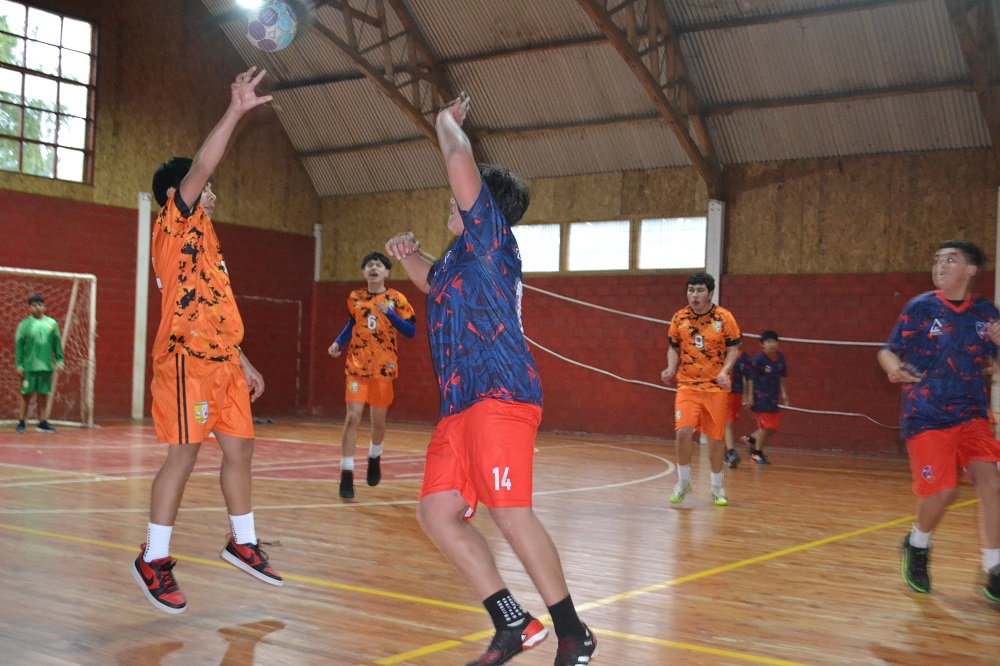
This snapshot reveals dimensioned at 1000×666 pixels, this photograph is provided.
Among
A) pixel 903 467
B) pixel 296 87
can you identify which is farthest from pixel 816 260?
pixel 296 87

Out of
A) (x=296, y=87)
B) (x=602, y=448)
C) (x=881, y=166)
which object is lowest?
(x=602, y=448)

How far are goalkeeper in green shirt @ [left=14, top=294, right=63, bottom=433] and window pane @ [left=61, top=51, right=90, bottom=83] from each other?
4.86 m

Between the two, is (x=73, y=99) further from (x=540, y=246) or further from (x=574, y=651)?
(x=574, y=651)

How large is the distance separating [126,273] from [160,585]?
15.8m

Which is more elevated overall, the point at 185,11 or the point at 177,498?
the point at 185,11

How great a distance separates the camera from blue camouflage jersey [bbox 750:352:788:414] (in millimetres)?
14828

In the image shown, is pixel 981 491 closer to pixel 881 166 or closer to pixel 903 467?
pixel 903 467

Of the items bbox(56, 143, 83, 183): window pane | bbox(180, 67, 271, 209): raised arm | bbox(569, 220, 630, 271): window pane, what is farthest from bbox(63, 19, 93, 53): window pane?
bbox(180, 67, 271, 209): raised arm

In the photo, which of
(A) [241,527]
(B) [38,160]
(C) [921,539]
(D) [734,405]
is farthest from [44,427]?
(C) [921,539]

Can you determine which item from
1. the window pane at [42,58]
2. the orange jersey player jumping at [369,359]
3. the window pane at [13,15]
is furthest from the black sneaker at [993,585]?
the window pane at [13,15]

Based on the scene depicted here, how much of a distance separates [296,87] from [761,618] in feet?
60.3

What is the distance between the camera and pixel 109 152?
18.9 metres

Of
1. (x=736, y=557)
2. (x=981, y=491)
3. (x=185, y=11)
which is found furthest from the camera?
(x=185, y=11)

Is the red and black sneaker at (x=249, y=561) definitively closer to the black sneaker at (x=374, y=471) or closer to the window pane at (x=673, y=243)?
the black sneaker at (x=374, y=471)
